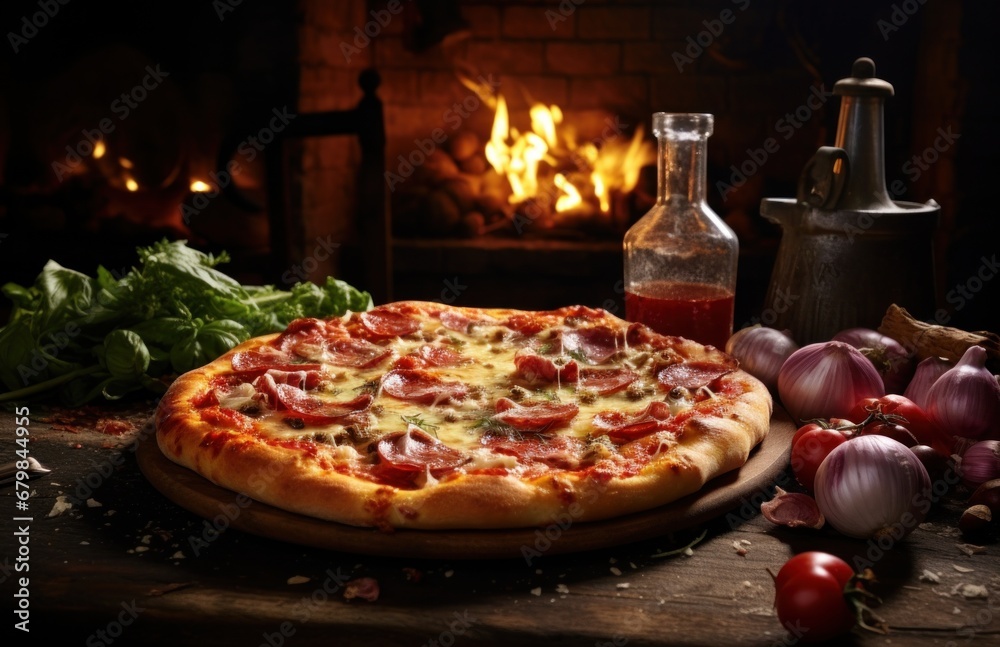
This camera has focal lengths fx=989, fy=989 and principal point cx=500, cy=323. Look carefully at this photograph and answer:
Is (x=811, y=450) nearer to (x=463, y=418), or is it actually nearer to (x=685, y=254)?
(x=463, y=418)

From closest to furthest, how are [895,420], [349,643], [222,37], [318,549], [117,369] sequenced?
[349,643] → [318,549] → [895,420] → [117,369] → [222,37]

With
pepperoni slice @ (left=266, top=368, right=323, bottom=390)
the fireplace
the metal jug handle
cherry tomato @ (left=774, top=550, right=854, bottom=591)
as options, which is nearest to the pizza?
pepperoni slice @ (left=266, top=368, right=323, bottom=390)

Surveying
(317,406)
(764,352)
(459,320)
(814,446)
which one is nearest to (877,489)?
(814,446)

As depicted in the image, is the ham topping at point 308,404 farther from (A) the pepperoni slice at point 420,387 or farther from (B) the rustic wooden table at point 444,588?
(B) the rustic wooden table at point 444,588

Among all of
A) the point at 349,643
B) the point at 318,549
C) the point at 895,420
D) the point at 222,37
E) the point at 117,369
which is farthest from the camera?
the point at 222,37

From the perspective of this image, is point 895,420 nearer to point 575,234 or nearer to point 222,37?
point 575,234

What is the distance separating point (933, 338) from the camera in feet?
7.55

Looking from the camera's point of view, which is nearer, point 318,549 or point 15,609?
point 15,609

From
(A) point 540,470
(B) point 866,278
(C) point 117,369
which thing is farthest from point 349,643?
(B) point 866,278

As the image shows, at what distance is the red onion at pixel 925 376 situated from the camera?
2152 millimetres

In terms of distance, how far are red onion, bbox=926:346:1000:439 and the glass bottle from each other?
2.50 feet

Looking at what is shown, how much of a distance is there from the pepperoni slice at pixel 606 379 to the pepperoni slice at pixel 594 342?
0.09 m

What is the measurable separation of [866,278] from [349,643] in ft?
5.69

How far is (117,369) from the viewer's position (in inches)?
98.4
